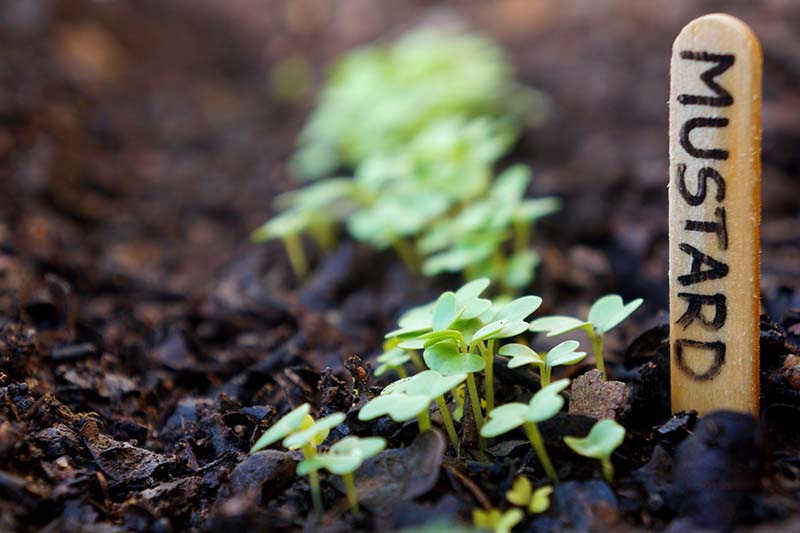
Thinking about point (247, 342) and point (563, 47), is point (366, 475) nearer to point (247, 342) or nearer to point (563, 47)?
point (247, 342)

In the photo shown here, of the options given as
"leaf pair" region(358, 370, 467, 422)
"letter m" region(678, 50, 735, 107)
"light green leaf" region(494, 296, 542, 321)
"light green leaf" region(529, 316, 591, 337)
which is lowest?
"leaf pair" region(358, 370, 467, 422)

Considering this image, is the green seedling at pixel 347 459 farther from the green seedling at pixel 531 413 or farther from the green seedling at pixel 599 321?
the green seedling at pixel 599 321

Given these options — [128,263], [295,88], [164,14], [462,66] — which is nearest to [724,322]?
[128,263]

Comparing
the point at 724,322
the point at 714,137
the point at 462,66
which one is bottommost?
the point at 724,322

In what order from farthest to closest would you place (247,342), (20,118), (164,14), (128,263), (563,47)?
(164,14) < (563,47) < (20,118) < (128,263) < (247,342)

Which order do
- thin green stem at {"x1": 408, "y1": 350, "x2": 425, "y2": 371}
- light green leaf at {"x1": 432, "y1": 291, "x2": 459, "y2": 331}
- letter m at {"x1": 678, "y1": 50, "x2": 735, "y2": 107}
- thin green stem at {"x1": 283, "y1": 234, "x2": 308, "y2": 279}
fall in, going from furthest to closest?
1. thin green stem at {"x1": 283, "y1": 234, "x2": 308, "y2": 279}
2. thin green stem at {"x1": 408, "y1": 350, "x2": 425, "y2": 371}
3. light green leaf at {"x1": 432, "y1": 291, "x2": 459, "y2": 331}
4. letter m at {"x1": 678, "y1": 50, "x2": 735, "y2": 107}

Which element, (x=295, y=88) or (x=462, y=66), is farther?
(x=295, y=88)

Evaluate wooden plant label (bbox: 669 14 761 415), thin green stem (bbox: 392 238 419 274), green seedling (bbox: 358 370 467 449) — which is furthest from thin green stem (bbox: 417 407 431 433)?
thin green stem (bbox: 392 238 419 274)

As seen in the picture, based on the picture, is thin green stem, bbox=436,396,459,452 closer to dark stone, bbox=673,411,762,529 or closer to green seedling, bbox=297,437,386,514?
green seedling, bbox=297,437,386,514
